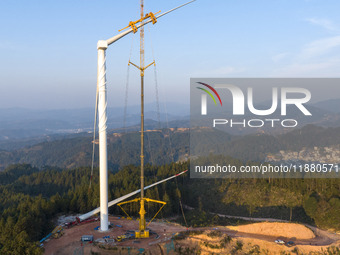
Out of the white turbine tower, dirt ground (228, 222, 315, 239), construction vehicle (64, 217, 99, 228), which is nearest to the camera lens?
the white turbine tower

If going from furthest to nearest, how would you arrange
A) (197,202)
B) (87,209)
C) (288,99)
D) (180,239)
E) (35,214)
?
1. (197,202)
2. (87,209)
3. (288,99)
4. (35,214)
5. (180,239)

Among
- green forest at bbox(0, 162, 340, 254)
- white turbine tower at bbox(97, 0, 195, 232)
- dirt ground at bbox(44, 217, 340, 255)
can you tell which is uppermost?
white turbine tower at bbox(97, 0, 195, 232)

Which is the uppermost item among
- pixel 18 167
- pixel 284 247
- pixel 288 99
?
pixel 288 99

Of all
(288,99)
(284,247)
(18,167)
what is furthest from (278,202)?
(18,167)

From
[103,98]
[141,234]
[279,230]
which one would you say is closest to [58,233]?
[141,234]

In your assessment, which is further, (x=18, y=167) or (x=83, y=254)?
(x=18, y=167)

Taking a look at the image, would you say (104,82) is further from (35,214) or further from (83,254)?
(35,214)

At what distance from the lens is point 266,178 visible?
9562 centimetres

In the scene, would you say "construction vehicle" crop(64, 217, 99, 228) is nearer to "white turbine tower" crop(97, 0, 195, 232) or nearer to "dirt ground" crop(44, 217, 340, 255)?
"dirt ground" crop(44, 217, 340, 255)

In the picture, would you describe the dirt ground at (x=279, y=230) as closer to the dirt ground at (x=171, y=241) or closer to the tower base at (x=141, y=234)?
the dirt ground at (x=171, y=241)

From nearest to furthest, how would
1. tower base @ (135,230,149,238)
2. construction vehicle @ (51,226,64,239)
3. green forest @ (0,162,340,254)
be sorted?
tower base @ (135,230,149,238) → construction vehicle @ (51,226,64,239) → green forest @ (0,162,340,254)

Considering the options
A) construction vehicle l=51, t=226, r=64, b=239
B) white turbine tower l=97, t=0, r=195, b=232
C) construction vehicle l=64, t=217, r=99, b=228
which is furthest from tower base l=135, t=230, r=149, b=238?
construction vehicle l=51, t=226, r=64, b=239

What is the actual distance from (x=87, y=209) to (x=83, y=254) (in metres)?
23.9

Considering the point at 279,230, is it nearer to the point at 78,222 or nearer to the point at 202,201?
the point at 78,222
